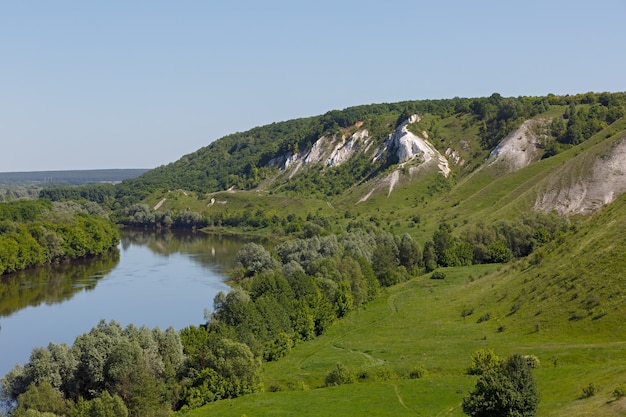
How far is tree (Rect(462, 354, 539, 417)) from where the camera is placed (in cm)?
3938

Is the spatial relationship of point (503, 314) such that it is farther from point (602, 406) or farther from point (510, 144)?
point (510, 144)

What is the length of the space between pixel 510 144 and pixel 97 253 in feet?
388

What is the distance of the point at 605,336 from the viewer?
196 ft

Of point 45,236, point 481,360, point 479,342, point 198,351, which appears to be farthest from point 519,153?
point 198,351

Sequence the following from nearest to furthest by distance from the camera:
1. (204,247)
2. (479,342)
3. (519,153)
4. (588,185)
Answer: (479,342)
(588,185)
(204,247)
(519,153)

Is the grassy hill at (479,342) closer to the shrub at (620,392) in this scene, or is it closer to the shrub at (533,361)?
the shrub at (620,392)

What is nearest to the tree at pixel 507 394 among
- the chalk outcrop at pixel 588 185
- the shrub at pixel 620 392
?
the shrub at pixel 620 392

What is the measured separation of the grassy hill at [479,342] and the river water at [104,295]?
28215 mm

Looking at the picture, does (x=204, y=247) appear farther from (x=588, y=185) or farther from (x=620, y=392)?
(x=620, y=392)

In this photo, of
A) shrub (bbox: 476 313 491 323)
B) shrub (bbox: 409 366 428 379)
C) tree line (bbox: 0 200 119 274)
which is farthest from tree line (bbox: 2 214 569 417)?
tree line (bbox: 0 200 119 274)

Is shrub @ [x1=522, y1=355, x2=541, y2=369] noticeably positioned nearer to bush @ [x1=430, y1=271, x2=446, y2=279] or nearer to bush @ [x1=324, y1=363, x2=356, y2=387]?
bush @ [x1=324, y1=363, x2=356, y2=387]

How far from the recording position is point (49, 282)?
122375mm

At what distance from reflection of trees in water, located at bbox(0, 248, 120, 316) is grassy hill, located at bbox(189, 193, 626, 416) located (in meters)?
51.6

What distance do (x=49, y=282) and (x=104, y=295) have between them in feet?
59.9
